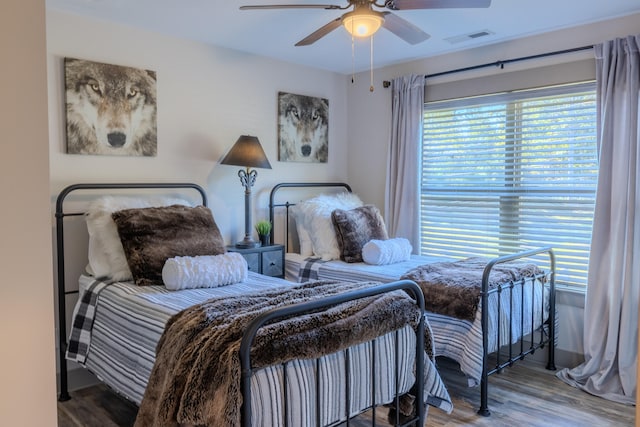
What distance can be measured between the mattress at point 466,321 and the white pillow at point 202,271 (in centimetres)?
86

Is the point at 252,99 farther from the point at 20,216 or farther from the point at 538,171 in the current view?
the point at 20,216

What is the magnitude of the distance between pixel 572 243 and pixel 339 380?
7.80 ft

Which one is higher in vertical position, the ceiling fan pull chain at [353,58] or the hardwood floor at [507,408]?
the ceiling fan pull chain at [353,58]

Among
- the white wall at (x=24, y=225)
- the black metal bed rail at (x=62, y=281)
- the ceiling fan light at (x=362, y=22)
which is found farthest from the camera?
the black metal bed rail at (x=62, y=281)

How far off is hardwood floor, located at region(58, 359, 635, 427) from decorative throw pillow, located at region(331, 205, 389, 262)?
3.63 ft

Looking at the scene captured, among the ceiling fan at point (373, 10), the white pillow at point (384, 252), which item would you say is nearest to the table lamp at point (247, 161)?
the white pillow at point (384, 252)

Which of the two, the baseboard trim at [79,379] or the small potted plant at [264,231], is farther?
the small potted plant at [264,231]

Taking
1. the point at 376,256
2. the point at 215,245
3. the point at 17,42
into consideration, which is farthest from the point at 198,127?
the point at 17,42

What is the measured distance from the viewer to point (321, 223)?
3.85 metres

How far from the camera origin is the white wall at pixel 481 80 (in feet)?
10.8

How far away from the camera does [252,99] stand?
3988mm

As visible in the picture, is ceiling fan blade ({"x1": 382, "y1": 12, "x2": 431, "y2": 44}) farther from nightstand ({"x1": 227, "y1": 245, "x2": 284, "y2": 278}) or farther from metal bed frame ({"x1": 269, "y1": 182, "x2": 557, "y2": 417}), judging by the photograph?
nightstand ({"x1": 227, "y1": 245, "x2": 284, "y2": 278})

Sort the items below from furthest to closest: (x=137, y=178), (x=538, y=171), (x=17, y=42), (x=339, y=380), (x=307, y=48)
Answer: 1. (x=307, y=48)
2. (x=538, y=171)
3. (x=137, y=178)
4. (x=339, y=380)
5. (x=17, y=42)

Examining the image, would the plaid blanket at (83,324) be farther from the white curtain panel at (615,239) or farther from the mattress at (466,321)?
the white curtain panel at (615,239)
